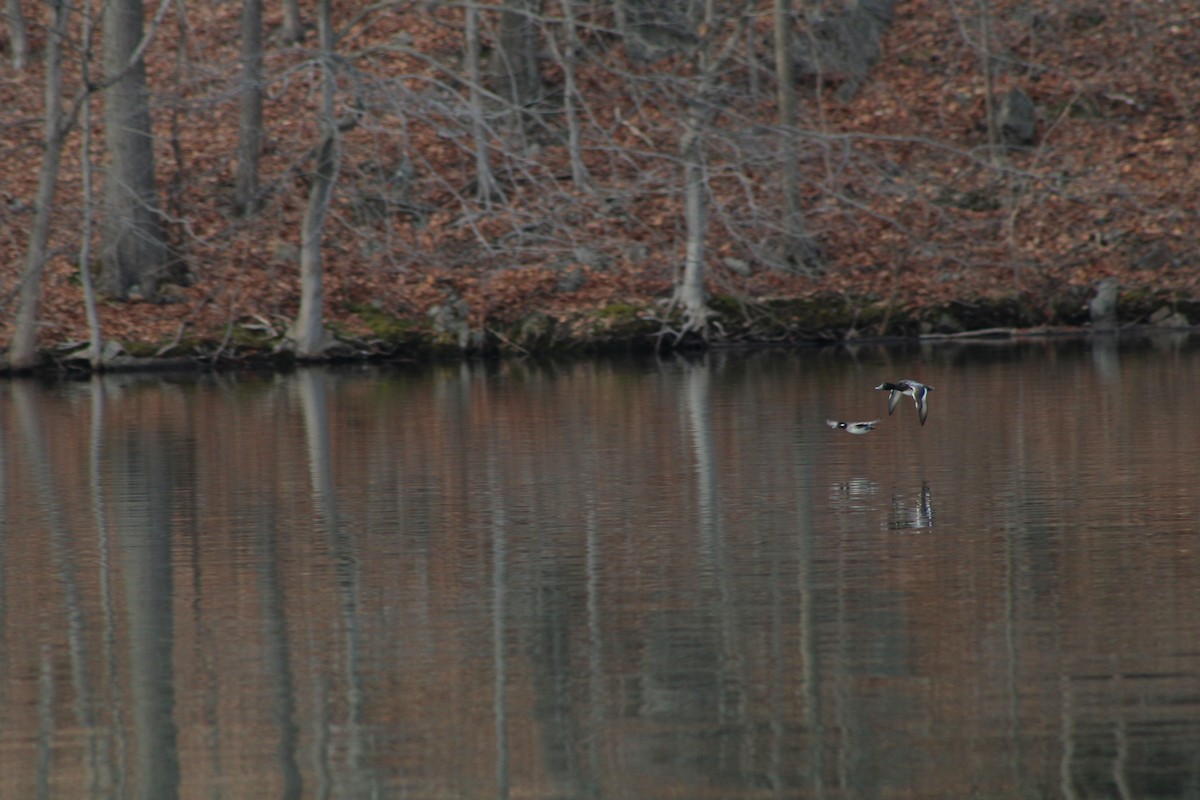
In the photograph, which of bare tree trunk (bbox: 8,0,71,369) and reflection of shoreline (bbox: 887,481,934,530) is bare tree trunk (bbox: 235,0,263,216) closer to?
bare tree trunk (bbox: 8,0,71,369)

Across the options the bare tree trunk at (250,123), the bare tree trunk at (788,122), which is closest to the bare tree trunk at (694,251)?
the bare tree trunk at (788,122)

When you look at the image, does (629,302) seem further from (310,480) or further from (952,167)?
(310,480)

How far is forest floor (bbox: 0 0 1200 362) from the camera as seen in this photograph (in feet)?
90.5

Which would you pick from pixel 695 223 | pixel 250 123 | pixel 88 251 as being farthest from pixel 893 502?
pixel 250 123

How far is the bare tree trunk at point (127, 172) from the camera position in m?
27.3

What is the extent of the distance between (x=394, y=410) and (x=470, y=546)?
29.7 ft

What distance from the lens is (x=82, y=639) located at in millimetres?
7758

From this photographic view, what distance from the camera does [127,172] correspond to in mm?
27438

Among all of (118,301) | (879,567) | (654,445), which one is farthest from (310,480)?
(118,301)

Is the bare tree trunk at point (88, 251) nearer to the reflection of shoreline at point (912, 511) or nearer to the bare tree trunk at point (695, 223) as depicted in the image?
the bare tree trunk at point (695, 223)

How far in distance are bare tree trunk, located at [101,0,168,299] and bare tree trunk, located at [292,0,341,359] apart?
92.8 inches

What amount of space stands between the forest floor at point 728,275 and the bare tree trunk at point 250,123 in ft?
1.58

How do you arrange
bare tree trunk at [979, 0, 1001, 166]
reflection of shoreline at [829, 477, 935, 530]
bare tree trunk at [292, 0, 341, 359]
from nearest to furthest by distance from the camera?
reflection of shoreline at [829, 477, 935, 530] < bare tree trunk at [292, 0, 341, 359] < bare tree trunk at [979, 0, 1001, 166]

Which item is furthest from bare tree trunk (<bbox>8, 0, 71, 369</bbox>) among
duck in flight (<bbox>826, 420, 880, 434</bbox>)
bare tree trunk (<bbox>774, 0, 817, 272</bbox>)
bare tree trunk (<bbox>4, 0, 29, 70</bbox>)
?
duck in flight (<bbox>826, 420, 880, 434</bbox>)
